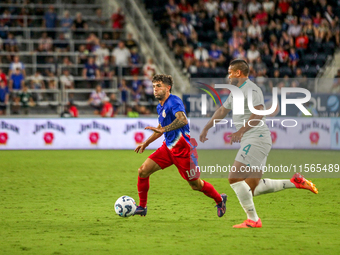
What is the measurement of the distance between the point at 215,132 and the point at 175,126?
37.4ft

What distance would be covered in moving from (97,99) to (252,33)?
771cm

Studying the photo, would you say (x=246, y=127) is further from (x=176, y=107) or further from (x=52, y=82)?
(x=52, y=82)

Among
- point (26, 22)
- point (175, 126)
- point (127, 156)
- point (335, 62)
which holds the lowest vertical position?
point (127, 156)

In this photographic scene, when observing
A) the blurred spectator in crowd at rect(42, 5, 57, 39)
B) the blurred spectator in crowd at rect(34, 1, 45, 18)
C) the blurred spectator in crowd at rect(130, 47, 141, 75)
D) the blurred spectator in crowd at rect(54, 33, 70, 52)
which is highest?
the blurred spectator in crowd at rect(34, 1, 45, 18)

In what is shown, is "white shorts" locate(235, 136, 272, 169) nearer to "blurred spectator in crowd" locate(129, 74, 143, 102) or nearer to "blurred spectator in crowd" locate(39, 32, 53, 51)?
"blurred spectator in crowd" locate(129, 74, 143, 102)

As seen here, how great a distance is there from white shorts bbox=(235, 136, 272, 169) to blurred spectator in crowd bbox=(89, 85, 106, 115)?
14.0 meters

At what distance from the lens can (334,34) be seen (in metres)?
23.5

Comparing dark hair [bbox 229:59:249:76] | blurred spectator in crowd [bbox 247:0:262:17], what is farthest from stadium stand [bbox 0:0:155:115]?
dark hair [bbox 229:59:249:76]

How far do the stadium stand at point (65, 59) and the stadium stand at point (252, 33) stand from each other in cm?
201

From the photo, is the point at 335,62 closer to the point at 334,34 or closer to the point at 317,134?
the point at 334,34

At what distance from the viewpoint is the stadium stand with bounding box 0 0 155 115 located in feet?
66.8

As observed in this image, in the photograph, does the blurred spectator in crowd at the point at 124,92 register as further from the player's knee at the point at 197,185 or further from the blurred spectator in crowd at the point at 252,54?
the player's knee at the point at 197,185

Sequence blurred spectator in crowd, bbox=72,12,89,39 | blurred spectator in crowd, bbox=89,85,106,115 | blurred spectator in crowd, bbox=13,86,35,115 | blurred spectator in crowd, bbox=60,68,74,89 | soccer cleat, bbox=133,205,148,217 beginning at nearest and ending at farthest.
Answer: soccer cleat, bbox=133,205,148,217, blurred spectator in crowd, bbox=13,86,35,115, blurred spectator in crowd, bbox=89,85,106,115, blurred spectator in crowd, bbox=60,68,74,89, blurred spectator in crowd, bbox=72,12,89,39

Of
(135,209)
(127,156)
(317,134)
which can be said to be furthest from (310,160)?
(135,209)
